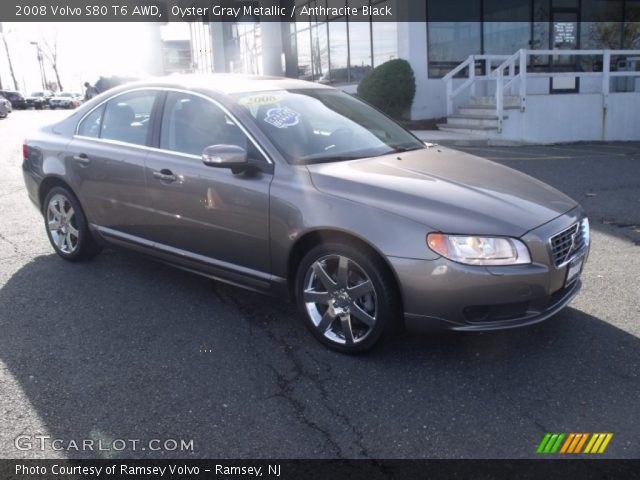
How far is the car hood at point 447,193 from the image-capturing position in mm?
3303

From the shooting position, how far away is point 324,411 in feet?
10.1

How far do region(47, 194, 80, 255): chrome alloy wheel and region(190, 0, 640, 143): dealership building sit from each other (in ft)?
34.9

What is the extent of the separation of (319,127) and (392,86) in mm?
12258

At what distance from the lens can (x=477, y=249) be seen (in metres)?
3.22

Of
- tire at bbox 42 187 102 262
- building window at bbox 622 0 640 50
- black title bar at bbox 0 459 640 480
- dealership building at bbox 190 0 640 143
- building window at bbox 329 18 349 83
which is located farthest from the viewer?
building window at bbox 329 18 349 83

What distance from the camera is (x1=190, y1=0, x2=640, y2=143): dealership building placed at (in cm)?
1445

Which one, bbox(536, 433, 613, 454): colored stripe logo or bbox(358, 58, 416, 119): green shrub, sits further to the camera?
bbox(358, 58, 416, 119): green shrub

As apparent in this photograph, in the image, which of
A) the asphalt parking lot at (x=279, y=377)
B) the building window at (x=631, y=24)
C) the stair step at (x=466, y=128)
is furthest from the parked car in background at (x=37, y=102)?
the asphalt parking lot at (x=279, y=377)

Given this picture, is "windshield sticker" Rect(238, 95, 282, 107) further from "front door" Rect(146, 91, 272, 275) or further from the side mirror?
the side mirror

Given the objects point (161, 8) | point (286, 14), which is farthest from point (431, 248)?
point (161, 8)

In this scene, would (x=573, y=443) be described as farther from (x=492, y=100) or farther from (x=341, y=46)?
Result: (x=341, y=46)

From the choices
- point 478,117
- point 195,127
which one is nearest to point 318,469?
point 195,127

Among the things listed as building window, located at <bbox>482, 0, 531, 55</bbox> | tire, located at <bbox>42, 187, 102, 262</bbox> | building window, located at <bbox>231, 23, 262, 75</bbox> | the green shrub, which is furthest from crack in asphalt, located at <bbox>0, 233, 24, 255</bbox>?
building window, located at <bbox>231, 23, 262, 75</bbox>

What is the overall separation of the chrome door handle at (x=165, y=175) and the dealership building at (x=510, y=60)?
35.5 ft
